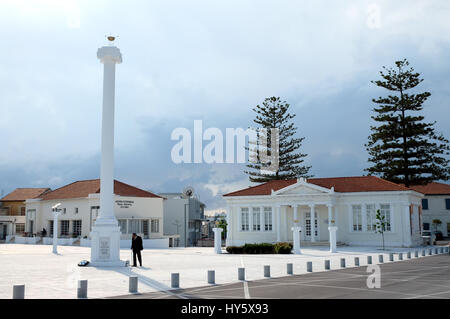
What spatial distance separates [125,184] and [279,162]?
21.6 m

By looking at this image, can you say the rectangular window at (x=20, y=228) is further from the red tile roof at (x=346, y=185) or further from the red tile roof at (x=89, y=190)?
the red tile roof at (x=346, y=185)

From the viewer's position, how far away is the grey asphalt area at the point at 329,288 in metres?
13.0

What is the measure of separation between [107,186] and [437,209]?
51.1m

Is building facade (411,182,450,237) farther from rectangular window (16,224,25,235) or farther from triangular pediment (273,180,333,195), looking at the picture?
rectangular window (16,224,25,235)

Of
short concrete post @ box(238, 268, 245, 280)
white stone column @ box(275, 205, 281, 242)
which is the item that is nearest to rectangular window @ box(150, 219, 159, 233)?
white stone column @ box(275, 205, 281, 242)

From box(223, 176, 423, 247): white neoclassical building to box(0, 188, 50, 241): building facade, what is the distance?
37.4m

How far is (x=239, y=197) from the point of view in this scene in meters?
46.1

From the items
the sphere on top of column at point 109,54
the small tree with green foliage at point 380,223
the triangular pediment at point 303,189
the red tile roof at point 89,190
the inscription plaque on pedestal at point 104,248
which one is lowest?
the inscription plaque on pedestal at point 104,248

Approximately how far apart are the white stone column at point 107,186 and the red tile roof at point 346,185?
23.5 meters

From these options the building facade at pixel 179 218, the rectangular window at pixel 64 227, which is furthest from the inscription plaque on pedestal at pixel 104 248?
the building facade at pixel 179 218

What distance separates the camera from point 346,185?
43625 millimetres

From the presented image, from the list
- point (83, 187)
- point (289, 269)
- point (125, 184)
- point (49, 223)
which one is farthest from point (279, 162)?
point (289, 269)

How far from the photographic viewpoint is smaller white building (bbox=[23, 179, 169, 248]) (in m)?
52.9
